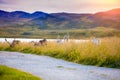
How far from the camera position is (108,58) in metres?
22.3

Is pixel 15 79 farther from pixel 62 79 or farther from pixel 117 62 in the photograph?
pixel 117 62

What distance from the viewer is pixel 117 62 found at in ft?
69.9

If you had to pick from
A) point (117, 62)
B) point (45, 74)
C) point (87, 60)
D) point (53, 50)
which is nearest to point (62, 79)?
point (45, 74)

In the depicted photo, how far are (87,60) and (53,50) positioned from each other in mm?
7787

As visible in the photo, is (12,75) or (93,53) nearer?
(12,75)

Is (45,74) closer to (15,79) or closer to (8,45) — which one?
(15,79)

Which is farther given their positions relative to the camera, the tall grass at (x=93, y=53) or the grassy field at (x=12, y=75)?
the tall grass at (x=93, y=53)

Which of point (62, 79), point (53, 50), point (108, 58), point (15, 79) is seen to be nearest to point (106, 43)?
point (108, 58)

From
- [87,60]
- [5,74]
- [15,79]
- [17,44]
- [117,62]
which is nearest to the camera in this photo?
[15,79]

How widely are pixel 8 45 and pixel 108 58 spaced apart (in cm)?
2153

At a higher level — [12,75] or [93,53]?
[12,75]

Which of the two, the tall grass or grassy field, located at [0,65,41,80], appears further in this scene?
the tall grass

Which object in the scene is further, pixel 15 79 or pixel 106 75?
pixel 106 75

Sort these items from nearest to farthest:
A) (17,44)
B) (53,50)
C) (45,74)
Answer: (45,74), (53,50), (17,44)
